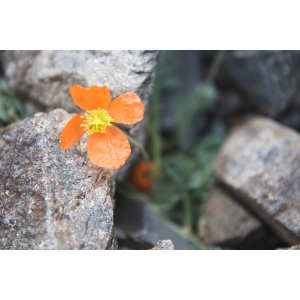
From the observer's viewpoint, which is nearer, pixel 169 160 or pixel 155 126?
pixel 155 126

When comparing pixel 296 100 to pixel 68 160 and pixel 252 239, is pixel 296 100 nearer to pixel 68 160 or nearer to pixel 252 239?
pixel 252 239

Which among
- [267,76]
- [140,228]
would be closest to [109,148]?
[140,228]

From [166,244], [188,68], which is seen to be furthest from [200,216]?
[188,68]

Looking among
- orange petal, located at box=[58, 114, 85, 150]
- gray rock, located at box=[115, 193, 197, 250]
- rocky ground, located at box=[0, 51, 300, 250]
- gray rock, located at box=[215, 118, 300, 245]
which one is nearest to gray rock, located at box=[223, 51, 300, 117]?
→ rocky ground, located at box=[0, 51, 300, 250]

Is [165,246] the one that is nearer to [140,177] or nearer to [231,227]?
[231,227]

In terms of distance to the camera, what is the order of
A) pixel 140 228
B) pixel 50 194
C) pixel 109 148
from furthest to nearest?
pixel 140 228 < pixel 109 148 < pixel 50 194

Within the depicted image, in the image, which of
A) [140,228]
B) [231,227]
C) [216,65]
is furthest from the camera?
[216,65]

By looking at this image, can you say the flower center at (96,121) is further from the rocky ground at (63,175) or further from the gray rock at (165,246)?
the gray rock at (165,246)

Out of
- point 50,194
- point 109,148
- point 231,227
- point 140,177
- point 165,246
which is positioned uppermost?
point 109,148
